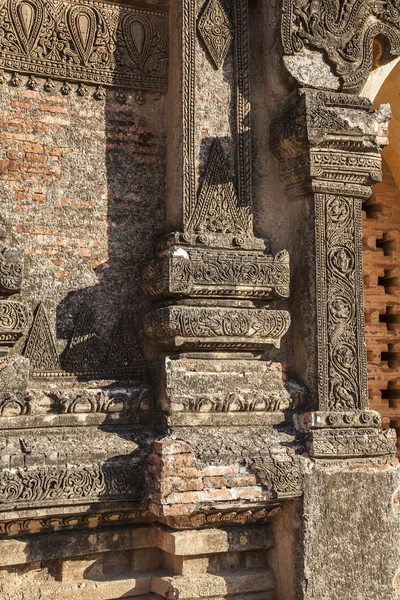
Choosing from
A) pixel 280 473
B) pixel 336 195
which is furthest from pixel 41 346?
pixel 336 195

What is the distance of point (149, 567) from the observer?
5258 millimetres

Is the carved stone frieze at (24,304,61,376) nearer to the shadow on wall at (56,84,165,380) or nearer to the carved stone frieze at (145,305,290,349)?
the shadow on wall at (56,84,165,380)

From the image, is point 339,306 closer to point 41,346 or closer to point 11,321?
point 41,346

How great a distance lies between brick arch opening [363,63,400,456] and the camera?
8.17 meters

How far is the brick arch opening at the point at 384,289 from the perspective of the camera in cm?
817

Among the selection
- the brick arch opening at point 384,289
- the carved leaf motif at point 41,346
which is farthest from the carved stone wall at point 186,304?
the brick arch opening at point 384,289

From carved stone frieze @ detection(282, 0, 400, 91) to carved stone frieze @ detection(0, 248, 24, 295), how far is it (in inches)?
91.3

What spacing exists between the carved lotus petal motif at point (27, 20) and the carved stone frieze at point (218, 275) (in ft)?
5.52

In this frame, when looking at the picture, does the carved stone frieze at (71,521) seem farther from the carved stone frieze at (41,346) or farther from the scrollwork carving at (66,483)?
the carved stone frieze at (41,346)

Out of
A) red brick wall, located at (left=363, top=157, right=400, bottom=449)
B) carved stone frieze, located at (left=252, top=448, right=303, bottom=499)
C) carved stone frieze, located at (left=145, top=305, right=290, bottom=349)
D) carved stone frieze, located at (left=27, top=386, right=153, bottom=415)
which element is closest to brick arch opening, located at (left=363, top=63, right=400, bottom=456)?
red brick wall, located at (left=363, top=157, right=400, bottom=449)

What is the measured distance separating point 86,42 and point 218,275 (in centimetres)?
185

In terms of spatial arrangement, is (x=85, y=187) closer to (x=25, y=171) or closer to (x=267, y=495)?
(x=25, y=171)

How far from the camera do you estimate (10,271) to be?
15.9ft

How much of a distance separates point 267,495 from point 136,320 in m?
1.45
